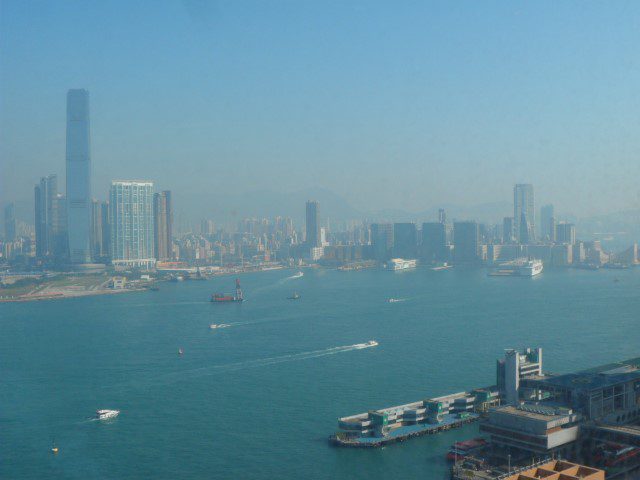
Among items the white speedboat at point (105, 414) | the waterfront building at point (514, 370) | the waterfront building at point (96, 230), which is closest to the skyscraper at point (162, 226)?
the waterfront building at point (96, 230)

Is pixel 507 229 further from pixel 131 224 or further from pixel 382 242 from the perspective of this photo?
pixel 131 224

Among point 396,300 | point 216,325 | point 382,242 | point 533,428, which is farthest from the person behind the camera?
point 382,242

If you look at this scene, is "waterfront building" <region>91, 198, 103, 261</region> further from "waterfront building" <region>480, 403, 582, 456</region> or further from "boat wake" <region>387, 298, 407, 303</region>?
"waterfront building" <region>480, 403, 582, 456</region>

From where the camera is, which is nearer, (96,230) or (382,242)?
(96,230)

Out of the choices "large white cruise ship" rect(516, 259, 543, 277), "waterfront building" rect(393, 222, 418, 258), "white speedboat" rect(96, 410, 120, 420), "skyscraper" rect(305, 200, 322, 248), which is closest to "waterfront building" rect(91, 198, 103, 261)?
"skyscraper" rect(305, 200, 322, 248)

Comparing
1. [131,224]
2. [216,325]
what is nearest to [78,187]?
[131,224]

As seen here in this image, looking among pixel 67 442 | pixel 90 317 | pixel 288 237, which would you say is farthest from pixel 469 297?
pixel 288 237
